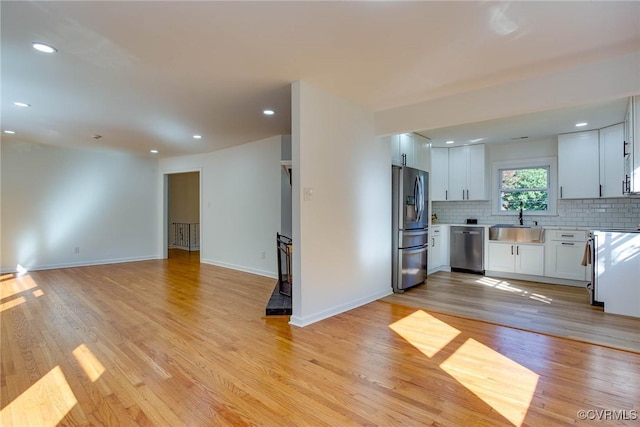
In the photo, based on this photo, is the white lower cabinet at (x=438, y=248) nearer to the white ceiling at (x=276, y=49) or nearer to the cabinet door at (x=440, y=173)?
the cabinet door at (x=440, y=173)

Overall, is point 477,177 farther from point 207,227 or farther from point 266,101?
point 207,227

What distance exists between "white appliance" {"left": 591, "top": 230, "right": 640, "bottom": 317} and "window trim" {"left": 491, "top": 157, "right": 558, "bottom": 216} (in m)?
2.08

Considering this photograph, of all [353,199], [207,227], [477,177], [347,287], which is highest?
[477,177]

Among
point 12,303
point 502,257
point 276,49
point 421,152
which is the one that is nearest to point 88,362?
point 12,303

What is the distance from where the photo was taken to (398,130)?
12.7 ft

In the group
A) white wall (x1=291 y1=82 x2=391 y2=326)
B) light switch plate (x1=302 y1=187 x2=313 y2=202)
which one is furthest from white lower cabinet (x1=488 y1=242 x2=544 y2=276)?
light switch plate (x1=302 y1=187 x2=313 y2=202)

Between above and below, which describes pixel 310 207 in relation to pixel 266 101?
below

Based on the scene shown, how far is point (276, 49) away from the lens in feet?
8.04

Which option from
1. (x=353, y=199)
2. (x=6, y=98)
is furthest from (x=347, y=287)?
(x=6, y=98)

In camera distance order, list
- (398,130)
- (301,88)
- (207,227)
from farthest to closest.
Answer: (207,227)
(398,130)
(301,88)

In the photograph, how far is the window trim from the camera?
5.40m

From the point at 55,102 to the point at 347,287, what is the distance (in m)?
4.00

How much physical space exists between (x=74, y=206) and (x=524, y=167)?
878 cm

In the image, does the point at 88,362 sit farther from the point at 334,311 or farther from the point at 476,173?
the point at 476,173
